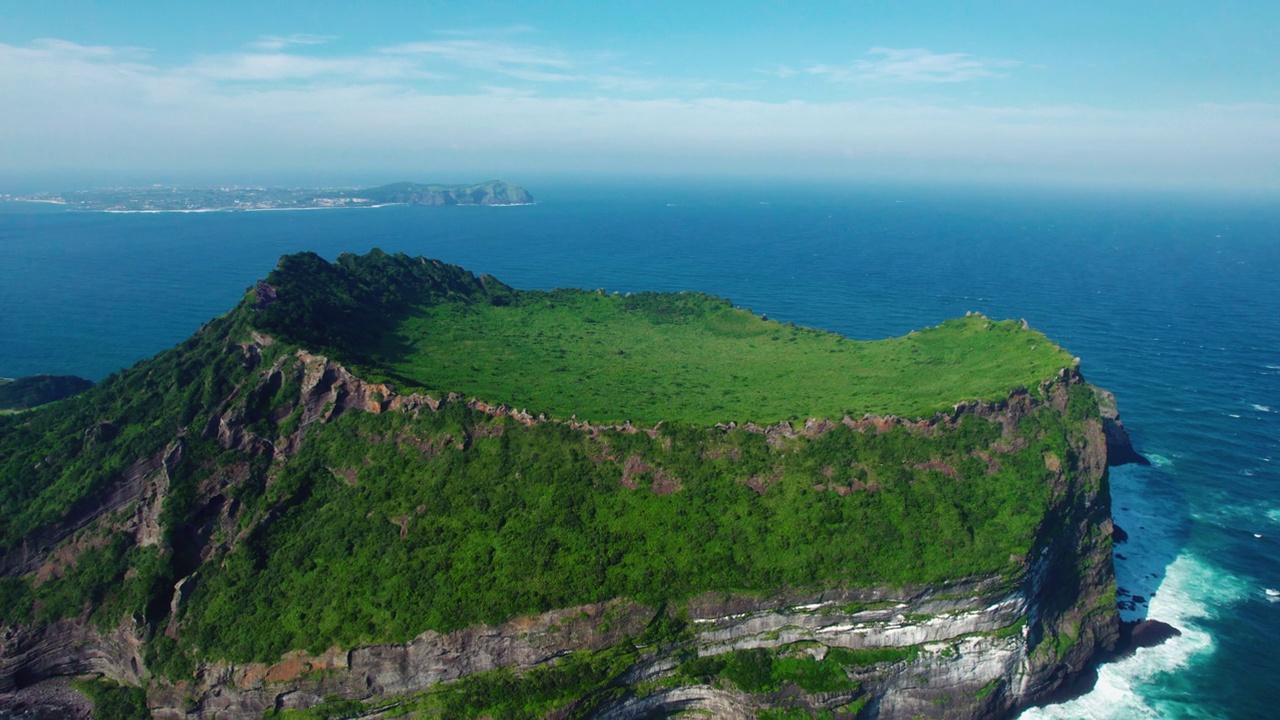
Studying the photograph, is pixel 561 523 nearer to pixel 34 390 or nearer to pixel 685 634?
pixel 685 634

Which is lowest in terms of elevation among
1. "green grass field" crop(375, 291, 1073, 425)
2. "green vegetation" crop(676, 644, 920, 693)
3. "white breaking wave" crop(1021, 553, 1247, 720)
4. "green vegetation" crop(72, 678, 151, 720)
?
"white breaking wave" crop(1021, 553, 1247, 720)

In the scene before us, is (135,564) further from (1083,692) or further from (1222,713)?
(1222,713)

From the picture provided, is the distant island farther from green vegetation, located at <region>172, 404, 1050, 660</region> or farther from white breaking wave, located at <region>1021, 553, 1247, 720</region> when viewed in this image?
white breaking wave, located at <region>1021, 553, 1247, 720</region>

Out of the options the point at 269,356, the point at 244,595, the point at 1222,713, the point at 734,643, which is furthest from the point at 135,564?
the point at 1222,713

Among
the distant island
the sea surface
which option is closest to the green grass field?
the sea surface

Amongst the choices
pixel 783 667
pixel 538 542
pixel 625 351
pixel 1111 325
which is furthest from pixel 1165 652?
pixel 1111 325

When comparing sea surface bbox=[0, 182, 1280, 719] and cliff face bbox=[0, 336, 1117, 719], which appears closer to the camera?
cliff face bbox=[0, 336, 1117, 719]

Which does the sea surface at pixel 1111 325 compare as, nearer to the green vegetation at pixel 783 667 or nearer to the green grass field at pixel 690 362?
the green vegetation at pixel 783 667
